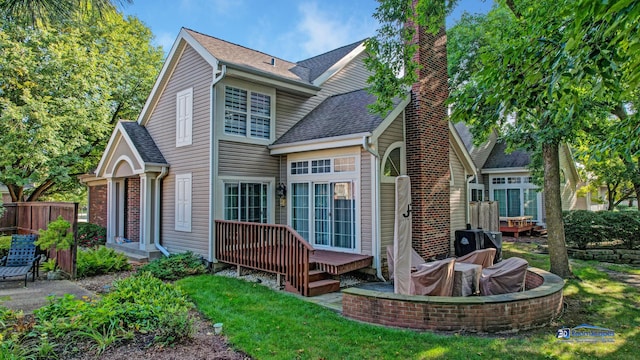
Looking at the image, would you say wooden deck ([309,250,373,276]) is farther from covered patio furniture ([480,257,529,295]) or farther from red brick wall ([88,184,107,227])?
red brick wall ([88,184,107,227])

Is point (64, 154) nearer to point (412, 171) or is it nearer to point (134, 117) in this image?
point (134, 117)

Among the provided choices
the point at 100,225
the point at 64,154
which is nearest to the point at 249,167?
the point at 100,225

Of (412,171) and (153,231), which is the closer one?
(412,171)

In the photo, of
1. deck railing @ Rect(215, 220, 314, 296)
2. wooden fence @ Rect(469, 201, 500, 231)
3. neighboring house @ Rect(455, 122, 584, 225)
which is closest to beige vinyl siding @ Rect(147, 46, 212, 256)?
deck railing @ Rect(215, 220, 314, 296)

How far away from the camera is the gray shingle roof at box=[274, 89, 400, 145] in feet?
29.8

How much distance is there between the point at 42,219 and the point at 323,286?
866 centimetres

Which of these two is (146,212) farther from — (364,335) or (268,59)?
(364,335)

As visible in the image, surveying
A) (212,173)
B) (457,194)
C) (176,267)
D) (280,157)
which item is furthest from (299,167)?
(457,194)

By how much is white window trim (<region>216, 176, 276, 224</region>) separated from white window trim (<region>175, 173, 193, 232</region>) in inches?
46.6

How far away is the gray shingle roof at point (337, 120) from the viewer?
29.8 feet

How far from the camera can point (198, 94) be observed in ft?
33.6

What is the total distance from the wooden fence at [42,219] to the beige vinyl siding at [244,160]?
3.60 metres

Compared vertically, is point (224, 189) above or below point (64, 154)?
below

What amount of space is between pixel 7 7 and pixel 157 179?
636cm
